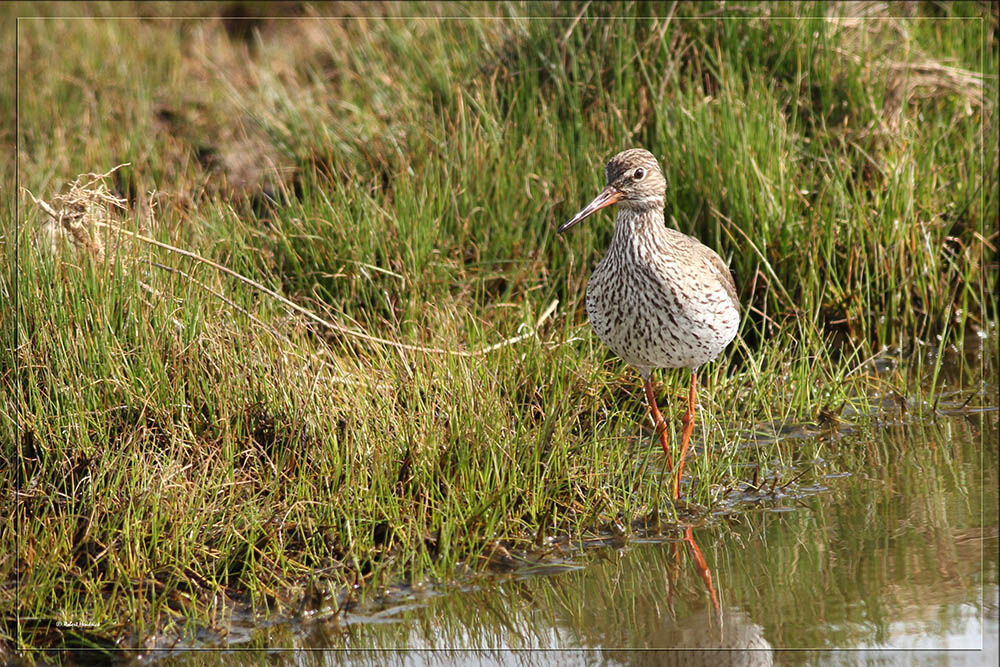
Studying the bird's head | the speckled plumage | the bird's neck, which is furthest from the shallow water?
the bird's head

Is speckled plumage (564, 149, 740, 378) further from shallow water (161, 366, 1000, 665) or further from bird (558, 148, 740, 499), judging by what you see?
shallow water (161, 366, 1000, 665)

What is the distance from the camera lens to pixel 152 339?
501cm

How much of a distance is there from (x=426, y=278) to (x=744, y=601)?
264 cm

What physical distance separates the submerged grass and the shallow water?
201mm

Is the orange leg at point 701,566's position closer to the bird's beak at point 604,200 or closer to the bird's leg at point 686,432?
the bird's leg at point 686,432

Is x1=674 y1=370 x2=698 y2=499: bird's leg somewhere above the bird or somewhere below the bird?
below

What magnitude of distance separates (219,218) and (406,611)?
9.00 ft

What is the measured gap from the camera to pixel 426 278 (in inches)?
243

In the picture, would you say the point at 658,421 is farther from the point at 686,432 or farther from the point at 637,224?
the point at 637,224

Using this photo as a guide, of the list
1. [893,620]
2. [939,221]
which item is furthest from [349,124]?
[893,620]

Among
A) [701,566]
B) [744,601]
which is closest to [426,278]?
[701,566]

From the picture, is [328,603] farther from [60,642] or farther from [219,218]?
[219,218]

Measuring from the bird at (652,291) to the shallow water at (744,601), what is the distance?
542 mm

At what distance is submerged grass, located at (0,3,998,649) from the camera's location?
14.7 ft
